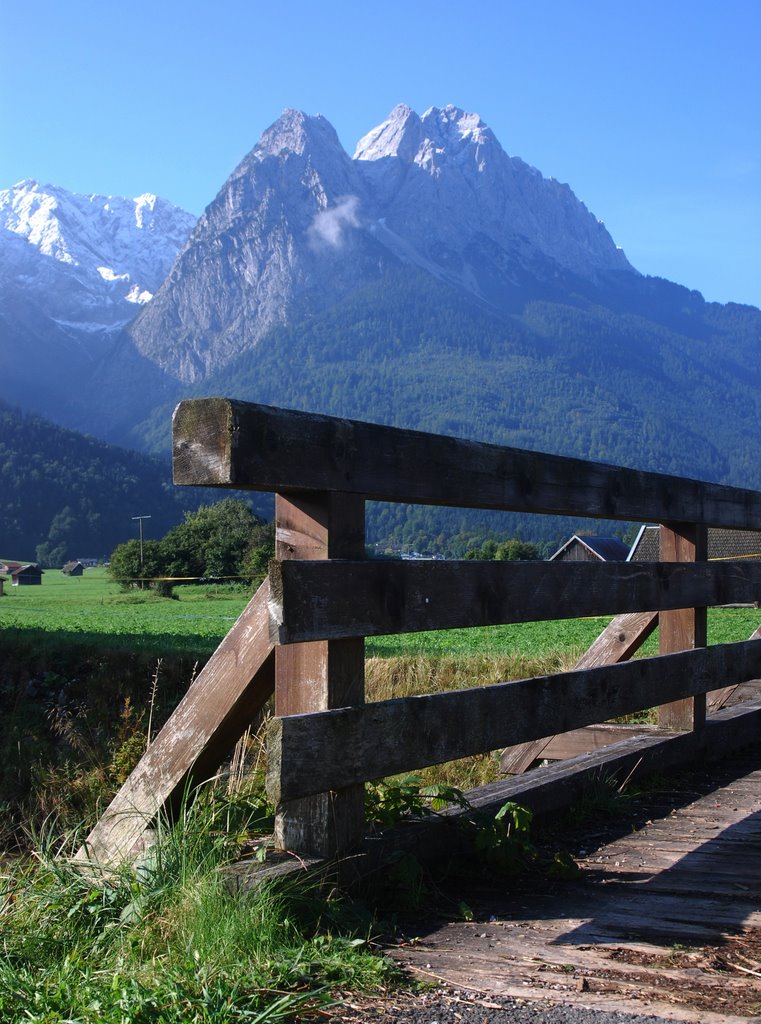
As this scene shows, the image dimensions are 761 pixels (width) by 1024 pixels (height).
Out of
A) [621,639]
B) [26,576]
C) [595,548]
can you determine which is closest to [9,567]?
[26,576]

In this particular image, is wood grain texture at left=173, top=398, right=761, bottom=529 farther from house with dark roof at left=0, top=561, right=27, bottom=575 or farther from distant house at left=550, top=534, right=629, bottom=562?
house with dark roof at left=0, top=561, right=27, bottom=575

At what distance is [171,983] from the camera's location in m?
2.17

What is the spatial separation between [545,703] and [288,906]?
138 cm

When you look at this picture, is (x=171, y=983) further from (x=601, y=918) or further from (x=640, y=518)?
(x=640, y=518)

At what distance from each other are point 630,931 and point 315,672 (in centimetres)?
106

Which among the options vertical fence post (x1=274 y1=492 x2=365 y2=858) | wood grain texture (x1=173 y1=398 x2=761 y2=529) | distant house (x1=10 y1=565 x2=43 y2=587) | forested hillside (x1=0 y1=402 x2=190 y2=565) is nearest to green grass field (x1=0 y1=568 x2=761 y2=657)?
wood grain texture (x1=173 y1=398 x2=761 y2=529)

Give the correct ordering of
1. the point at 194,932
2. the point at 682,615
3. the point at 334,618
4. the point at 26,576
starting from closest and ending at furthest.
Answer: the point at 194,932, the point at 334,618, the point at 682,615, the point at 26,576

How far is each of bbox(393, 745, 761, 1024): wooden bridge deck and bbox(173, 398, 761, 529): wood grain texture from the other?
1.18 m

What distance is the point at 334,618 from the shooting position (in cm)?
277

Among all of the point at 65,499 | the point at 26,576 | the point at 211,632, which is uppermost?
the point at 65,499

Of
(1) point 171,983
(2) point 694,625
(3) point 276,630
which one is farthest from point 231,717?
(2) point 694,625

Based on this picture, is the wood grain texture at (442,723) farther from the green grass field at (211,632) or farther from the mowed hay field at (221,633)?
the green grass field at (211,632)

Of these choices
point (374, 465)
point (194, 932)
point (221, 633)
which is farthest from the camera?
point (221, 633)

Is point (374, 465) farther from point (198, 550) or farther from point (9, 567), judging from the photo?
point (9, 567)
